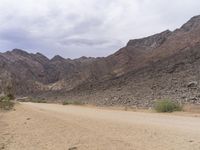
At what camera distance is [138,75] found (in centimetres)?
7731

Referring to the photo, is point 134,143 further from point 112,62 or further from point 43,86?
point 43,86

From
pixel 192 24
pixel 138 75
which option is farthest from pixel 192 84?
pixel 192 24

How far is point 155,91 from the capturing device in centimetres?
5894

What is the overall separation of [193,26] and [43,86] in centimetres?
7003

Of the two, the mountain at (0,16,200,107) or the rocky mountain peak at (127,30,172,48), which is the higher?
the rocky mountain peak at (127,30,172,48)

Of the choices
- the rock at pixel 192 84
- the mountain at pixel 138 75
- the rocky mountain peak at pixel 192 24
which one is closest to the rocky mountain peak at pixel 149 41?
the mountain at pixel 138 75

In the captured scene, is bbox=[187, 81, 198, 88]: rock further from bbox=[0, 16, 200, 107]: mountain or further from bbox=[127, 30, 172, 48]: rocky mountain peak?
bbox=[127, 30, 172, 48]: rocky mountain peak

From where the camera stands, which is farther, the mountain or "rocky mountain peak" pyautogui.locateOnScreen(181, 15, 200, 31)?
"rocky mountain peak" pyautogui.locateOnScreen(181, 15, 200, 31)

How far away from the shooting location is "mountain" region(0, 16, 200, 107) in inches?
2249

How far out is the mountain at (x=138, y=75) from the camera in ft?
187

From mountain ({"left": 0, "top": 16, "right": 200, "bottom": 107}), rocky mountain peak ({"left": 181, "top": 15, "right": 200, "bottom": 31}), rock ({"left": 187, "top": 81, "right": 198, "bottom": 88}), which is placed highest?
rocky mountain peak ({"left": 181, "top": 15, "right": 200, "bottom": 31})

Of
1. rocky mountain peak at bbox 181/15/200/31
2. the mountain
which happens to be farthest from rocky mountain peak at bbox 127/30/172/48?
rocky mountain peak at bbox 181/15/200/31

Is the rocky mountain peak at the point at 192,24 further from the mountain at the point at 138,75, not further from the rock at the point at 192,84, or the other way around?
the rock at the point at 192,84

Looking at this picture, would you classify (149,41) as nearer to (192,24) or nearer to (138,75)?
(192,24)
